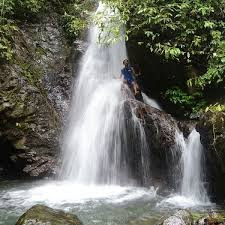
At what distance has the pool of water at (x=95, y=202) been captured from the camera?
24.5 feet

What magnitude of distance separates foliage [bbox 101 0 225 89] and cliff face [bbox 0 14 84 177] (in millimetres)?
3026

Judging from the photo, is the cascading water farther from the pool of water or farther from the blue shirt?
the blue shirt

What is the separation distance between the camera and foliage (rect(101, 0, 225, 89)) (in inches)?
365

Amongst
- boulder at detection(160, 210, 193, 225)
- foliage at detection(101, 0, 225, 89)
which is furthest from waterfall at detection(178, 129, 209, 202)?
boulder at detection(160, 210, 193, 225)

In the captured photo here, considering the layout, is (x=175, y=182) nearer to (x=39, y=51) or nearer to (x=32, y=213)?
(x=32, y=213)

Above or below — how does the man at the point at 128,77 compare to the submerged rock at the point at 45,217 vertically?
above

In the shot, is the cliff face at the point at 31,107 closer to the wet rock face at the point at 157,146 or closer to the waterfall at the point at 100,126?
the waterfall at the point at 100,126

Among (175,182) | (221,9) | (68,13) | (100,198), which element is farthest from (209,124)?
(68,13)

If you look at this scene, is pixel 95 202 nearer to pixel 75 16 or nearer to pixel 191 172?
pixel 191 172

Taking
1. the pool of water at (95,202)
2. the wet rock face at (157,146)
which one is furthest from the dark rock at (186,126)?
the pool of water at (95,202)

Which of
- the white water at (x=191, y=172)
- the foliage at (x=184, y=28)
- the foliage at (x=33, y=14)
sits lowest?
the white water at (x=191, y=172)

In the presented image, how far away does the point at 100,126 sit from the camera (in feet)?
35.0

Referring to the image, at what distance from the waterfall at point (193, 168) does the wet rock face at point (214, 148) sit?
0.64ft

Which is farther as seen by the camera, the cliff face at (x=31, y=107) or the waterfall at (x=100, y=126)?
the cliff face at (x=31, y=107)
